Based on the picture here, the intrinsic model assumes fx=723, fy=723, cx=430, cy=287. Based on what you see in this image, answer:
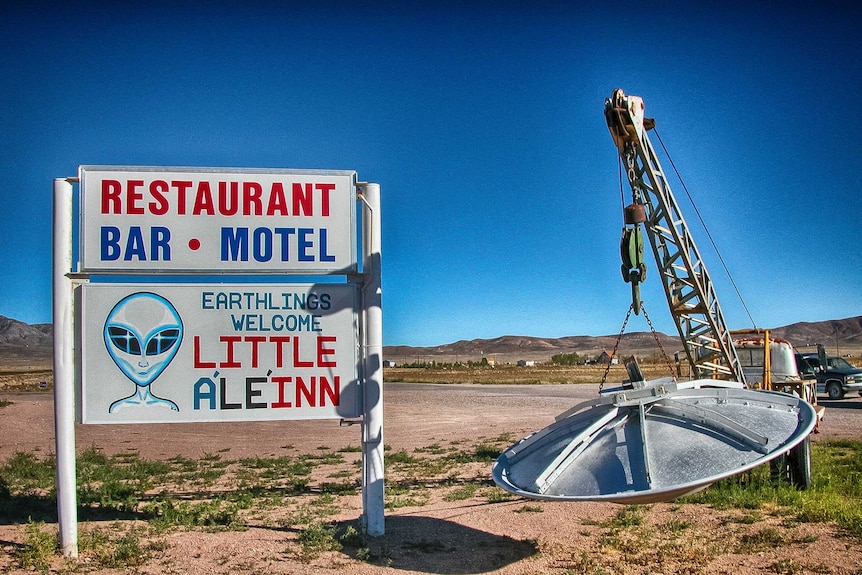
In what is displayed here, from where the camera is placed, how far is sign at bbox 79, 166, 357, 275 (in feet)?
27.0

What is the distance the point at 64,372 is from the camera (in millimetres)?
7867

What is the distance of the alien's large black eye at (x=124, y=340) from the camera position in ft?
26.9

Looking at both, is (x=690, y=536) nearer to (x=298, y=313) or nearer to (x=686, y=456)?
(x=686, y=456)

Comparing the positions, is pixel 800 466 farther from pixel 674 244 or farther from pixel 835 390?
pixel 835 390

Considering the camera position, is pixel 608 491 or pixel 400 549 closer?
pixel 608 491

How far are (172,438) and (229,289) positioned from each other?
37.8ft

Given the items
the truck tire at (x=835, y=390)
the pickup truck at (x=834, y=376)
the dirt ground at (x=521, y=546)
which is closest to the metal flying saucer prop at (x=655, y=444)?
the dirt ground at (x=521, y=546)

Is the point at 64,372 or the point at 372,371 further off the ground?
the point at 64,372

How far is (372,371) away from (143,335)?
8.66 feet

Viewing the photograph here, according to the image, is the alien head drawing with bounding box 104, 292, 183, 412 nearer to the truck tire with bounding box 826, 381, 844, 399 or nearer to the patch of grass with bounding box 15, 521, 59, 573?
the patch of grass with bounding box 15, 521, 59, 573

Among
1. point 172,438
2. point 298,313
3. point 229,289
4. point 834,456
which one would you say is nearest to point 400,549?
point 298,313

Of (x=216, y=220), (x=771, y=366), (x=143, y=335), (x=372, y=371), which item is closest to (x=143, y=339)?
(x=143, y=335)

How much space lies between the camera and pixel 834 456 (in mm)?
13922

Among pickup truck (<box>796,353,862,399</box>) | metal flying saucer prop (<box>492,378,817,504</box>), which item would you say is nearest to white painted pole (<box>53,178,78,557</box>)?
metal flying saucer prop (<box>492,378,817,504</box>)
